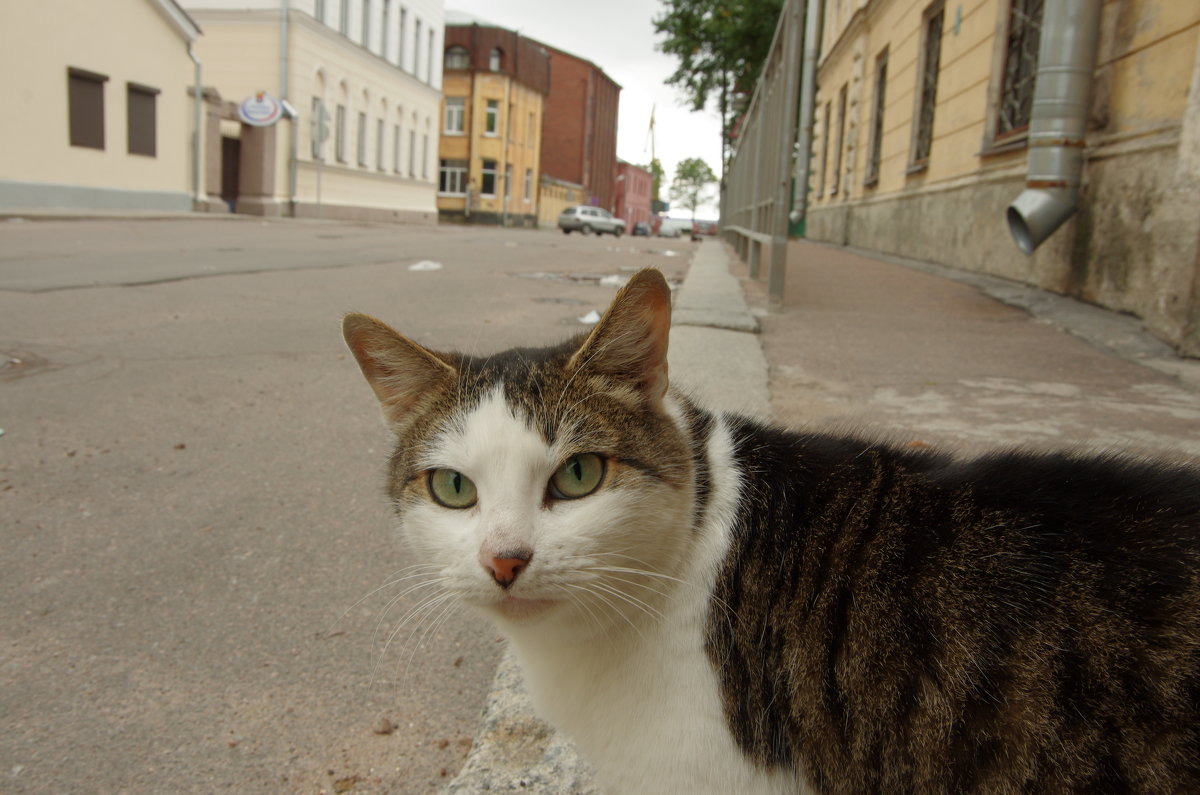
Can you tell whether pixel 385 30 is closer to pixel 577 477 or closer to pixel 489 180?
pixel 489 180

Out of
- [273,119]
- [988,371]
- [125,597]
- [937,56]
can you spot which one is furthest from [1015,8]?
[273,119]

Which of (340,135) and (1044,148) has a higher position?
(340,135)

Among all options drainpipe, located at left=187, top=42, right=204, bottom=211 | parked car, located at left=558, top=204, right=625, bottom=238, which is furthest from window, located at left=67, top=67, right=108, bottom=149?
parked car, located at left=558, top=204, right=625, bottom=238

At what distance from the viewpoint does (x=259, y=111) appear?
25844 millimetres

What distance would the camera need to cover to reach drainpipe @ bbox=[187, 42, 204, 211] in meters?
23.1

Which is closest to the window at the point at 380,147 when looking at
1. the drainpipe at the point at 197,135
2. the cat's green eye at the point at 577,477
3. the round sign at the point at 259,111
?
the round sign at the point at 259,111

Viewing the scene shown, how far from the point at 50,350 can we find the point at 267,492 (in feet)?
8.73

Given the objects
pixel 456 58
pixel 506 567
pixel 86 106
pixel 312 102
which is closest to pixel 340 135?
pixel 312 102

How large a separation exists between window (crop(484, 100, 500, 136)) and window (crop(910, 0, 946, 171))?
134ft

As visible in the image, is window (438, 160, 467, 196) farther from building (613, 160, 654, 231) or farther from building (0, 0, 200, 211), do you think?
building (613, 160, 654, 231)

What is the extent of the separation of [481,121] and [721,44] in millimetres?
25637

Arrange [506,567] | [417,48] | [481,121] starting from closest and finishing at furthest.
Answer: [506,567]
[417,48]
[481,121]

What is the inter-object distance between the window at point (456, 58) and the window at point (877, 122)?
128ft

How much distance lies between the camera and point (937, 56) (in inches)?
461
